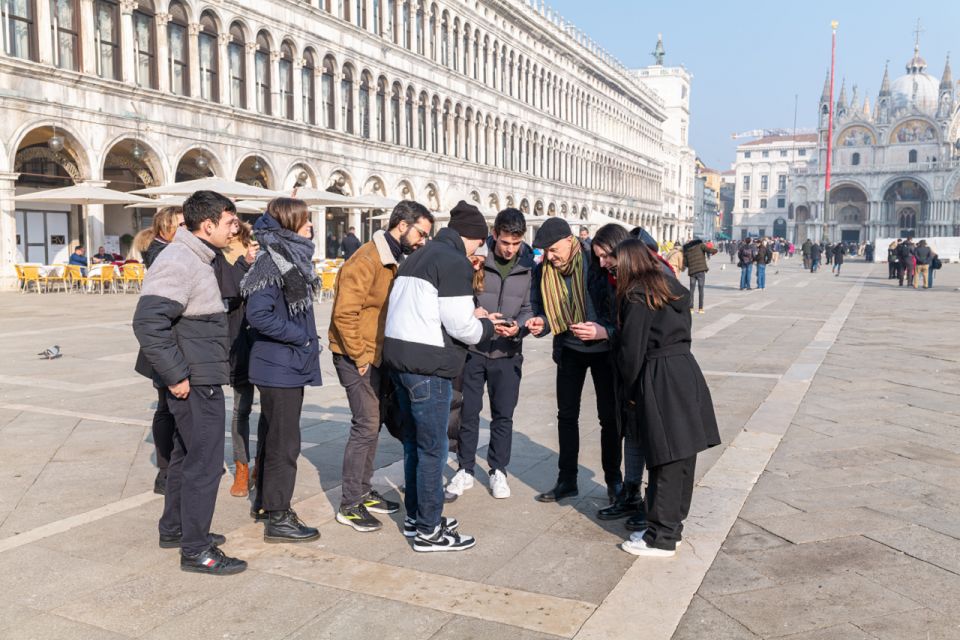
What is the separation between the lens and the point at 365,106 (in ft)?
112

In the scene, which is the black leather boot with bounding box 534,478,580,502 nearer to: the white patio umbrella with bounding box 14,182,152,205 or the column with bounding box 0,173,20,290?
the white patio umbrella with bounding box 14,182,152,205

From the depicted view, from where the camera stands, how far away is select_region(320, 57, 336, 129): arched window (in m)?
31.3

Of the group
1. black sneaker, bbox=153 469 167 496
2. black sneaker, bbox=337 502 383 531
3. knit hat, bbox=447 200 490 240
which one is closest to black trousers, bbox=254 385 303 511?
black sneaker, bbox=337 502 383 531

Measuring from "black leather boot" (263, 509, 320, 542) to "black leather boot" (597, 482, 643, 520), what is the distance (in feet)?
5.40

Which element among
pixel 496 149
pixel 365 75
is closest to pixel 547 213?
pixel 496 149

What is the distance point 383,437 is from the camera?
6.69m

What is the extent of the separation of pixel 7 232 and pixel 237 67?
32.1 ft

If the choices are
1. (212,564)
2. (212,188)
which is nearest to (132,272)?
(212,188)

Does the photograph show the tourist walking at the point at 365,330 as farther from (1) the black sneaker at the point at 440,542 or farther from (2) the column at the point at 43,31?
(2) the column at the point at 43,31

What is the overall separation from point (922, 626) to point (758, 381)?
5.89m

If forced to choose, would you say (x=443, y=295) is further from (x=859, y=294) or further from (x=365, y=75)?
(x=365, y=75)

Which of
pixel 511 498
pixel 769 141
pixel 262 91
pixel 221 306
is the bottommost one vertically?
pixel 511 498

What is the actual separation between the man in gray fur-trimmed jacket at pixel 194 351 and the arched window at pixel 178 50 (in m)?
22.6

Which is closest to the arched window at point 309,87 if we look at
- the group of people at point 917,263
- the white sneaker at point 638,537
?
the group of people at point 917,263
